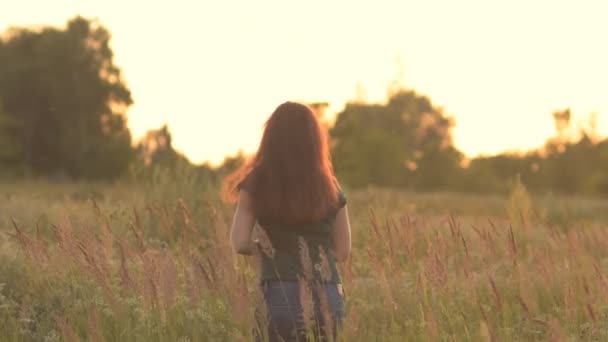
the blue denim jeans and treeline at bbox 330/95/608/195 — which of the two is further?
treeline at bbox 330/95/608/195

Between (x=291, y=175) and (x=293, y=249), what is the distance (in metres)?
0.40

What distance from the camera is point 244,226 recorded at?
480 centimetres

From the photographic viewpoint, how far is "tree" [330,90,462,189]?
43.9 metres

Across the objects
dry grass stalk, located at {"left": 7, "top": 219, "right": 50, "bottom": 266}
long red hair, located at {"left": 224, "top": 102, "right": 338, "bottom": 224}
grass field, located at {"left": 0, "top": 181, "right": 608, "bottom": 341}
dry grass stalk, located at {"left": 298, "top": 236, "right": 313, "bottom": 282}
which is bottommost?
grass field, located at {"left": 0, "top": 181, "right": 608, "bottom": 341}

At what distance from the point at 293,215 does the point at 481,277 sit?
306 cm

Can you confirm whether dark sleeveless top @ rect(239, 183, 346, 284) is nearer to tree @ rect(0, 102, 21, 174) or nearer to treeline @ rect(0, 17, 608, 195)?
treeline @ rect(0, 17, 608, 195)

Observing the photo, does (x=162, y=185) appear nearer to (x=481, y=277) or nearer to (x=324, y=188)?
(x=481, y=277)

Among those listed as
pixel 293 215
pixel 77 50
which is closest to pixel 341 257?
pixel 293 215

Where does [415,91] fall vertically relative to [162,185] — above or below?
above

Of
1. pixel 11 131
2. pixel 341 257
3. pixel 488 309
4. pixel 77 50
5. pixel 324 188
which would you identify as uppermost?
pixel 77 50

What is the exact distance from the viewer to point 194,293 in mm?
5285

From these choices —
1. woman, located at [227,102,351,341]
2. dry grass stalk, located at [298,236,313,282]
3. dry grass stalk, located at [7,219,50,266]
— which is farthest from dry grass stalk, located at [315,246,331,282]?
dry grass stalk, located at [7,219,50,266]

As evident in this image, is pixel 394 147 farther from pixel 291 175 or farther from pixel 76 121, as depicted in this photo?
pixel 291 175

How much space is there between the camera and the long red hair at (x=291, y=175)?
15.5 feet
